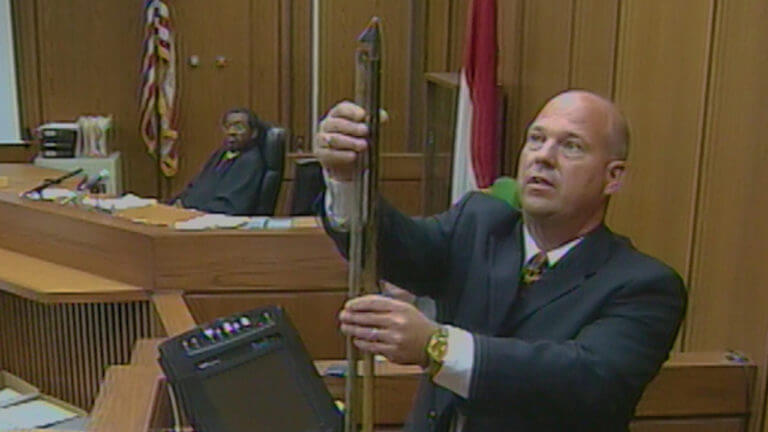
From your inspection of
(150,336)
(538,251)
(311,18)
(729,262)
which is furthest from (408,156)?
(538,251)

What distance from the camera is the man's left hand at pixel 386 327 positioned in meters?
1.02

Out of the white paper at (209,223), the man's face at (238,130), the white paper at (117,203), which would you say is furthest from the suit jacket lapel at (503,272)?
the man's face at (238,130)

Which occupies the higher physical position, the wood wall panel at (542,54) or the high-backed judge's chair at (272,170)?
the wood wall panel at (542,54)

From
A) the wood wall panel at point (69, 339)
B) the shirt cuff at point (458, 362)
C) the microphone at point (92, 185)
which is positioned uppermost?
the shirt cuff at point (458, 362)

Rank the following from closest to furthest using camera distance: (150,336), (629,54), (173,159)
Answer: (629,54), (150,336), (173,159)

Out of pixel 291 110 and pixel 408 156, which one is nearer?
pixel 408 156

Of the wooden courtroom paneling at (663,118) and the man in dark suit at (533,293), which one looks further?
the wooden courtroom paneling at (663,118)

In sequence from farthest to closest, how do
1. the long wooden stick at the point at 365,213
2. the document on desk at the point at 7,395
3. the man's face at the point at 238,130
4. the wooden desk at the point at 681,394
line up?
the man's face at the point at 238,130, the document on desk at the point at 7,395, the wooden desk at the point at 681,394, the long wooden stick at the point at 365,213

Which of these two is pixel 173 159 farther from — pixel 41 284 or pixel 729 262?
pixel 729 262

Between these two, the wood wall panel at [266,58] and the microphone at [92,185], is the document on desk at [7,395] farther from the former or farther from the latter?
the wood wall panel at [266,58]

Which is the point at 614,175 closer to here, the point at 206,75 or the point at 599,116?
the point at 599,116

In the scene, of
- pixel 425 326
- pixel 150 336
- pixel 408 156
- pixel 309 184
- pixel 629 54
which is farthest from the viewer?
pixel 408 156

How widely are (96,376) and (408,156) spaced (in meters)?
2.65

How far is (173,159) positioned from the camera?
5980 mm
